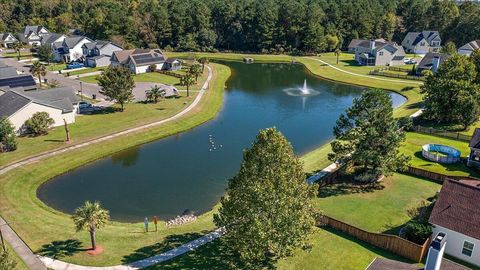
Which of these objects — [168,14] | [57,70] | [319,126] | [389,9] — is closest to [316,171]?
[319,126]

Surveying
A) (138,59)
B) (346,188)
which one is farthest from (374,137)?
(138,59)

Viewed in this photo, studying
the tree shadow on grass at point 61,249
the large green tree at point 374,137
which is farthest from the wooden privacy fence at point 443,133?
the tree shadow on grass at point 61,249

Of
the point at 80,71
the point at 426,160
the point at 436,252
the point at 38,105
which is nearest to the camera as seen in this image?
the point at 436,252

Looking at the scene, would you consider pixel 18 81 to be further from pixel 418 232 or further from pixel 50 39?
pixel 418 232

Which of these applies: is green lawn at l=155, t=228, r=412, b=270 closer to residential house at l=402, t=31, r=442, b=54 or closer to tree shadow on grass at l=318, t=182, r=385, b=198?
tree shadow on grass at l=318, t=182, r=385, b=198

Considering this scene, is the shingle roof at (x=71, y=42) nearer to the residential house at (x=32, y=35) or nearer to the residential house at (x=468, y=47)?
the residential house at (x=32, y=35)

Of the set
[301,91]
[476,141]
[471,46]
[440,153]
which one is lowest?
[440,153]

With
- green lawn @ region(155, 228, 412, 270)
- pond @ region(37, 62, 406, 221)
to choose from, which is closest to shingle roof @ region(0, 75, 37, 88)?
pond @ region(37, 62, 406, 221)
